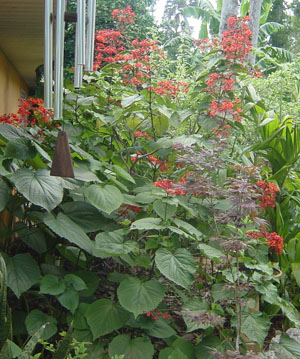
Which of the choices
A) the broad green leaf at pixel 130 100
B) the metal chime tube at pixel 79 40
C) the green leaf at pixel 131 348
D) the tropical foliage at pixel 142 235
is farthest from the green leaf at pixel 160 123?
the green leaf at pixel 131 348

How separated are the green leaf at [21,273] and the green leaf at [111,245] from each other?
307 mm

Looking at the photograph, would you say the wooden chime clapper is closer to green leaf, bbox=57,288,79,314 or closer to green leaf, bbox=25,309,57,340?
green leaf, bbox=57,288,79,314

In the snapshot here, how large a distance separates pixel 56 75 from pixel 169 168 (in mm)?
1190

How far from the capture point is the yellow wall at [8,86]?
159 inches

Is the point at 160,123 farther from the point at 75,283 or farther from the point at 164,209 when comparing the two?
the point at 75,283

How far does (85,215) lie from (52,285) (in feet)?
1.36

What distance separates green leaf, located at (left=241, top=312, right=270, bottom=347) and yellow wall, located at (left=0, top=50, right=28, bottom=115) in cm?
285

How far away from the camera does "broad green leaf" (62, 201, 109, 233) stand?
7.68ft

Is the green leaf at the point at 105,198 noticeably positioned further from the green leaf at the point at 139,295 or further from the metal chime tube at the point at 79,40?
the metal chime tube at the point at 79,40

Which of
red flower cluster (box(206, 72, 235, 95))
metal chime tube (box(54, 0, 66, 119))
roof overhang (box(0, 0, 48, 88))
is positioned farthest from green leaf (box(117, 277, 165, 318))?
roof overhang (box(0, 0, 48, 88))

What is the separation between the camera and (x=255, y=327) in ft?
7.07

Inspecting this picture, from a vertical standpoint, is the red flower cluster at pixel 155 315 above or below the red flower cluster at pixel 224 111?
below

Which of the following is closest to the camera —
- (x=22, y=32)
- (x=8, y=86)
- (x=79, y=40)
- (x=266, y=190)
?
(x=79, y=40)

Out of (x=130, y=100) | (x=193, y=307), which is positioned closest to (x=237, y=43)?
(x=130, y=100)
